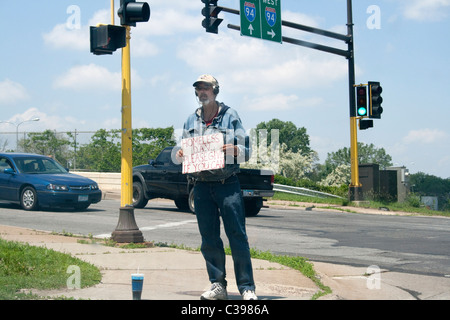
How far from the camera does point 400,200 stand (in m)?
28.3

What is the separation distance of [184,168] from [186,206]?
42.1ft

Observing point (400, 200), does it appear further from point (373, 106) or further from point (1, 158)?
point (1, 158)

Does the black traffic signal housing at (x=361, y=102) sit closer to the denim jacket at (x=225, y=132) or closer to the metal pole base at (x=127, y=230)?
the metal pole base at (x=127, y=230)

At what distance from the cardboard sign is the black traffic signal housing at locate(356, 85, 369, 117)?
55.9 feet

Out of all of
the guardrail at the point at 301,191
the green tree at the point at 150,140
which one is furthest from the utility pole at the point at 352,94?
the green tree at the point at 150,140

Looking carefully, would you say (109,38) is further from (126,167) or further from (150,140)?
(150,140)

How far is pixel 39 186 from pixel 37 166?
4.43 ft

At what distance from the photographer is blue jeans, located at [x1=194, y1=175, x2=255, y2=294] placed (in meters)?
5.61

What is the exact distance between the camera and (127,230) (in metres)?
9.58

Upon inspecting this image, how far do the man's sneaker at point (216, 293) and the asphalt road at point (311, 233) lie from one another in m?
3.73

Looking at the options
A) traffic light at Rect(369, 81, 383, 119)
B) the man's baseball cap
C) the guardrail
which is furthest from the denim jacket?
the guardrail

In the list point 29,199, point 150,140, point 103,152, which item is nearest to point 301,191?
point 150,140
